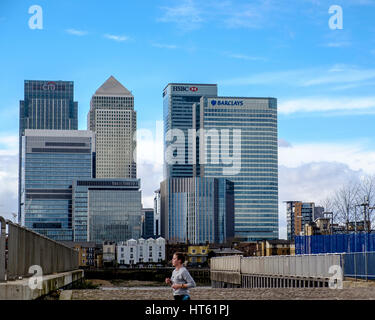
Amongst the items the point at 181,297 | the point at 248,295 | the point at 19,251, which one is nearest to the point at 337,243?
the point at 248,295

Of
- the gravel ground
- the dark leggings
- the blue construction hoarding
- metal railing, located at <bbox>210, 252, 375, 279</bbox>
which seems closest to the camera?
the dark leggings

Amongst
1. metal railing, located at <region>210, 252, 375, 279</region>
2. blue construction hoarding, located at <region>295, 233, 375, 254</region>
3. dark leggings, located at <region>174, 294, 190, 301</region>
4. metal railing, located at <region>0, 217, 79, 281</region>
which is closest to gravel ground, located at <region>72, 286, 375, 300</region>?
metal railing, located at <region>0, 217, 79, 281</region>

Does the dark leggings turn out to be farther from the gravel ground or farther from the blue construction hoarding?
the blue construction hoarding

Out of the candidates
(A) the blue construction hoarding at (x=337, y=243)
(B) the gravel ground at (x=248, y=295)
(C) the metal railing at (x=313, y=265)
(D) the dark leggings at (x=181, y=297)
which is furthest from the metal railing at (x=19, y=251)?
(A) the blue construction hoarding at (x=337, y=243)

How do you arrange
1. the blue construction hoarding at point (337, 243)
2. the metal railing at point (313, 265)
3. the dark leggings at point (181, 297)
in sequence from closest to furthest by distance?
the dark leggings at point (181, 297), the metal railing at point (313, 265), the blue construction hoarding at point (337, 243)

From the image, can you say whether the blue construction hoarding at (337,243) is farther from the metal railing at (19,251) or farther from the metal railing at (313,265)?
the metal railing at (19,251)

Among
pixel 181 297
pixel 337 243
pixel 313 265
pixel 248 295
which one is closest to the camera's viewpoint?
pixel 181 297

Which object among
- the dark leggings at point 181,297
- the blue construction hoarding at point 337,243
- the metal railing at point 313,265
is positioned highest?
the blue construction hoarding at point 337,243

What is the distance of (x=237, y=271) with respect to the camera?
271 ft

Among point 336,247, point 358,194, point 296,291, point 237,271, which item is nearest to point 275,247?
point 358,194

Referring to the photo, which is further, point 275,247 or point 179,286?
point 275,247

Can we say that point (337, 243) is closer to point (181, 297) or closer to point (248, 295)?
point (248, 295)
